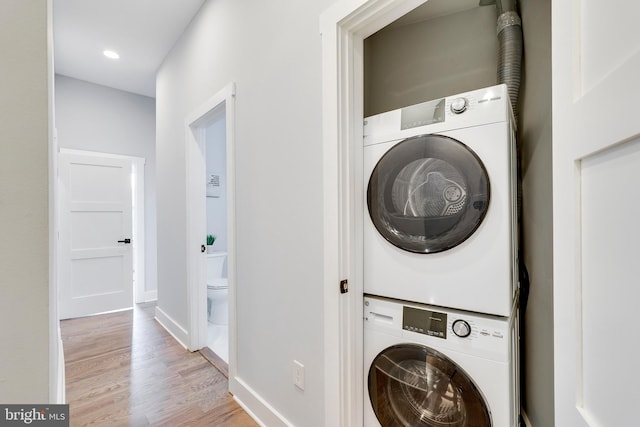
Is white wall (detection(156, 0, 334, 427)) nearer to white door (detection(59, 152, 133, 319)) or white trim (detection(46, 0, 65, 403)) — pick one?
white trim (detection(46, 0, 65, 403))

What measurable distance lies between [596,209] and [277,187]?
1338mm

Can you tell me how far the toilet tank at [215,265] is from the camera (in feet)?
11.8

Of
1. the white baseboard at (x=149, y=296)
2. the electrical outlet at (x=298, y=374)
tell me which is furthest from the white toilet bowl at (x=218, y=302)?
the electrical outlet at (x=298, y=374)

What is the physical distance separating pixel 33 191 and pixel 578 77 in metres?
1.19

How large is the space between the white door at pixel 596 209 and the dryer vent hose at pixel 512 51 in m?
0.99

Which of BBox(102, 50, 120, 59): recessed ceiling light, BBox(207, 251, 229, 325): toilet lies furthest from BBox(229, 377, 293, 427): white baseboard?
BBox(102, 50, 120, 59): recessed ceiling light

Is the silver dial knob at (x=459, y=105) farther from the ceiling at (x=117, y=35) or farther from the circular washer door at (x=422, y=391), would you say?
the ceiling at (x=117, y=35)

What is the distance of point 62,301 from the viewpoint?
135 inches

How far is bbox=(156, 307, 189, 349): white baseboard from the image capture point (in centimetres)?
267

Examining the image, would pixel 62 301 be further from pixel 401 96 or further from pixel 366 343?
pixel 401 96

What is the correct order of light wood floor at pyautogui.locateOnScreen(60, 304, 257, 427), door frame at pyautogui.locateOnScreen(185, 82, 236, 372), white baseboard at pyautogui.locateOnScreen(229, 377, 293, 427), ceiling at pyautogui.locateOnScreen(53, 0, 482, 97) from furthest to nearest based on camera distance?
1. door frame at pyautogui.locateOnScreen(185, 82, 236, 372)
2. ceiling at pyautogui.locateOnScreen(53, 0, 482, 97)
3. light wood floor at pyautogui.locateOnScreen(60, 304, 257, 427)
4. white baseboard at pyautogui.locateOnScreen(229, 377, 293, 427)

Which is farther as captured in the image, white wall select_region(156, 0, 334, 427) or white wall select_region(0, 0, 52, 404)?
white wall select_region(156, 0, 334, 427)

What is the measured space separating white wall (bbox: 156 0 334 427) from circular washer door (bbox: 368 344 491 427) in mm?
281

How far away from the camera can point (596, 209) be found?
47cm
